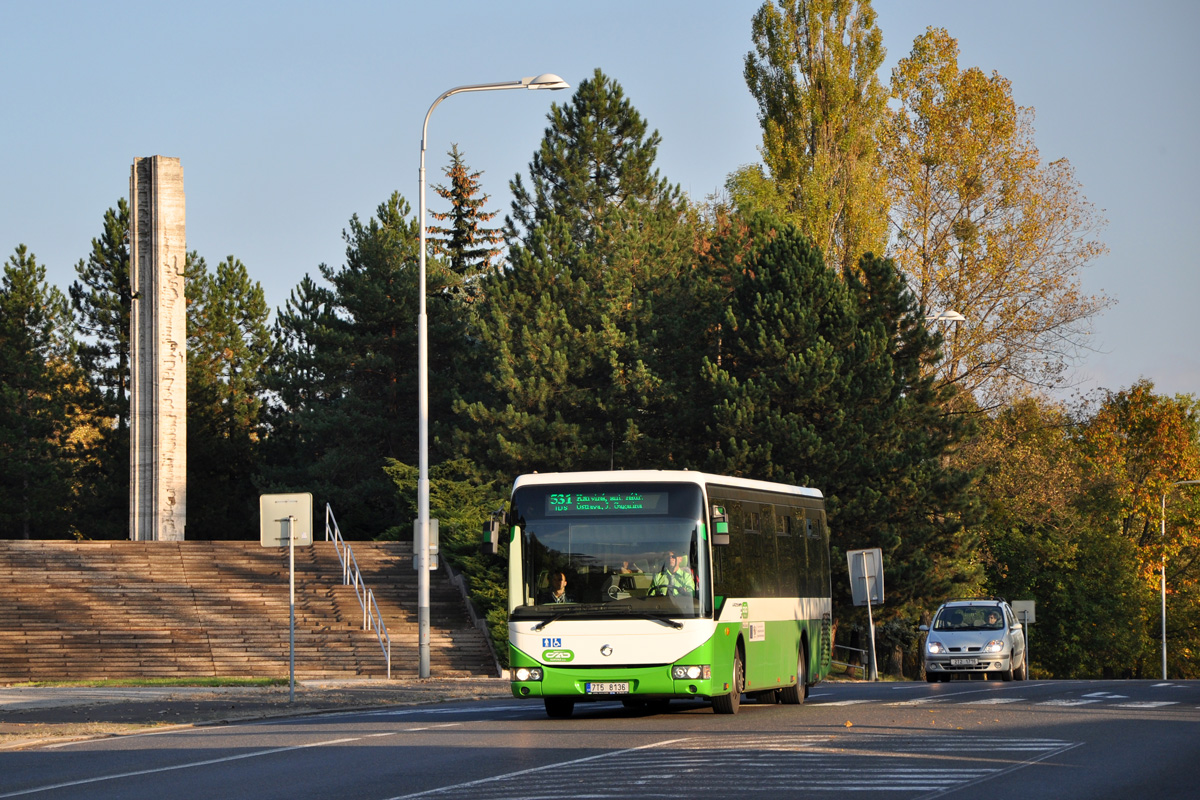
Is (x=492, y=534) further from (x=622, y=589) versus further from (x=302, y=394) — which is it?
(x=302, y=394)

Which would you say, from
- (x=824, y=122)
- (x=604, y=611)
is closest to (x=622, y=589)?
(x=604, y=611)

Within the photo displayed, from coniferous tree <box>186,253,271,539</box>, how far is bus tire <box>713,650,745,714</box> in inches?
1701

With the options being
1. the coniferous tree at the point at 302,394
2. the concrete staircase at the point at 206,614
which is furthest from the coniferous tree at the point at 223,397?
the concrete staircase at the point at 206,614

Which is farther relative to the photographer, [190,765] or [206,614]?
[206,614]

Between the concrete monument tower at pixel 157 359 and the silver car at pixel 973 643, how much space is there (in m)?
22.6

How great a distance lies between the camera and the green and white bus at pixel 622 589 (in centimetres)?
1769

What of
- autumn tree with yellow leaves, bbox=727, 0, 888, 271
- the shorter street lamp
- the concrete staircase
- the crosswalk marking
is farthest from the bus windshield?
autumn tree with yellow leaves, bbox=727, 0, 888, 271

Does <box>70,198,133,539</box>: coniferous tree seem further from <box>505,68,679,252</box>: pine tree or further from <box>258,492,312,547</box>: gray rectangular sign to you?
<box>258,492,312,547</box>: gray rectangular sign

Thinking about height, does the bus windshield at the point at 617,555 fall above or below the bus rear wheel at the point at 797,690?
above

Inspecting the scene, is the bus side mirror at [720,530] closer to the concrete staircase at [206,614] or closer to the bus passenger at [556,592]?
the bus passenger at [556,592]

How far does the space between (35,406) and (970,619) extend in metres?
42.0

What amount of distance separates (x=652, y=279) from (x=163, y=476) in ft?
61.3

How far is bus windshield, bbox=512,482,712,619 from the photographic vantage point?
17812 millimetres

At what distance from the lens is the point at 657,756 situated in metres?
13.4
